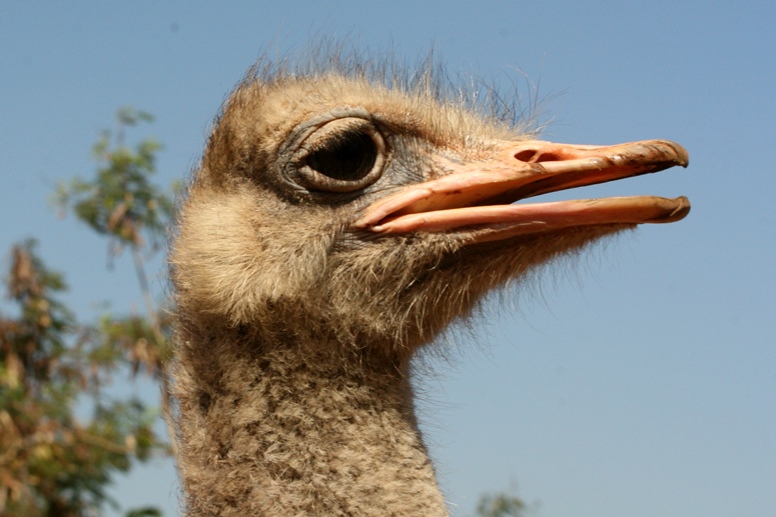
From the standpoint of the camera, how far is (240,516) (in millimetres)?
2535

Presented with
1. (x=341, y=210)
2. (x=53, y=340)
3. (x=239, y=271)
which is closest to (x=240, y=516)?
(x=239, y=271)

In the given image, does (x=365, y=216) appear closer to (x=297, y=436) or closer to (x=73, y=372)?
(x=297, y=436)

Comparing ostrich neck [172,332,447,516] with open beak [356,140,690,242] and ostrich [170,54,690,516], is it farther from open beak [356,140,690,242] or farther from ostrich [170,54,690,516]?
open beak [356,140,690,242]

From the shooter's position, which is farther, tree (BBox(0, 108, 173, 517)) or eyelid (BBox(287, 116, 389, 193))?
tree (BBox(0, 108, 173, 517))

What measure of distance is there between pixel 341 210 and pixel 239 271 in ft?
1.04

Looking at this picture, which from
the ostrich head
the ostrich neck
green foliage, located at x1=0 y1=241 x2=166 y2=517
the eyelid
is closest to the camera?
the ostrich neck

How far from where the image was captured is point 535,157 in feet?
9.27

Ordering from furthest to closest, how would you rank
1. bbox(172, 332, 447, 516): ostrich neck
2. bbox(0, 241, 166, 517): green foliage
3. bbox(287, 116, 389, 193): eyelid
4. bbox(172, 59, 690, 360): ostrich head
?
bbox(0, 241, 166, 517): green foliage, bbox(287, 116, 389, 193): eyelid, bbox(172, 59, 690, 360): ostrich head, bbox(172, 332, 447, 516): ostrich neck

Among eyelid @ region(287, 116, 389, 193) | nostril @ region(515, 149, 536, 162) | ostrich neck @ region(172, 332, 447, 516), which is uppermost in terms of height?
eyelid @ region(287, 116, 389, 193)

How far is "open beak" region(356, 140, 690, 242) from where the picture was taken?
2650 mm

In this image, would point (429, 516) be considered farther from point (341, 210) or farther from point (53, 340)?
point (53, 340)

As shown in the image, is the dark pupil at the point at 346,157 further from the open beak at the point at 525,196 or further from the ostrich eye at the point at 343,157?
the open beak at the point at 525,196

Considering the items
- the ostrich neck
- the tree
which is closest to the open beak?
the ostrich neck

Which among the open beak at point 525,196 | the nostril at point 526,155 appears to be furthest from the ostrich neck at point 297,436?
the nostril at point 526,155
